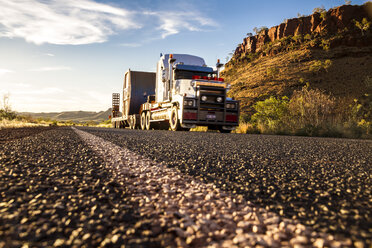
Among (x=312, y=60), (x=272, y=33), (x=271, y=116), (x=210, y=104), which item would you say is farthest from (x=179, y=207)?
(x=272, y=33)

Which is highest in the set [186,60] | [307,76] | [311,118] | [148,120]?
[307,76]

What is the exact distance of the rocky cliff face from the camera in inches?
2724

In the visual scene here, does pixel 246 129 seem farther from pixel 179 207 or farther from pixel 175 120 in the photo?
pixel 179 207

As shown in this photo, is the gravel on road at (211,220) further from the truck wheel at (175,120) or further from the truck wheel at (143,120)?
the truck wheel at (143,120)

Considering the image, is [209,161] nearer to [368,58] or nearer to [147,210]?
[147,210]

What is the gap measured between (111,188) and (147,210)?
526 mm

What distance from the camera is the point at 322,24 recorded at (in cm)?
7169

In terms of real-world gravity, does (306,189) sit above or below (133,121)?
below

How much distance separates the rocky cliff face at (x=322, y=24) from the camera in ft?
227

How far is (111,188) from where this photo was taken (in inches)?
75.6

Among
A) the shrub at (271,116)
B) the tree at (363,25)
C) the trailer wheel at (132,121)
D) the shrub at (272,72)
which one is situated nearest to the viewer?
the shrub at (271,116)

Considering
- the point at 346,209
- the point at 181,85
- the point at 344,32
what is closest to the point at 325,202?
the point at 346,209

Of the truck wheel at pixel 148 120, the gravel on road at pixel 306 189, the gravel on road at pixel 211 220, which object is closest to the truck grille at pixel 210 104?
the truck wheel at pixel 148 120

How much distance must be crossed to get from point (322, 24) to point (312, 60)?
24.1 metres
